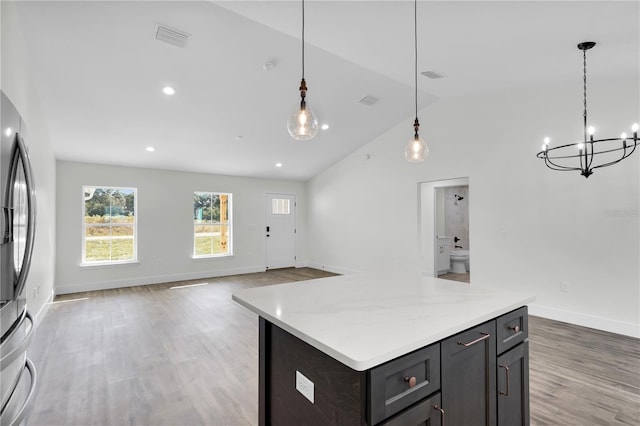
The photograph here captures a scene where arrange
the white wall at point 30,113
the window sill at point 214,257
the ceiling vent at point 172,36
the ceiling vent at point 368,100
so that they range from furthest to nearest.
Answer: the window sill at point 214,257, the ceiling vent at point 368,100, the ceiling vent at point 172,36, the white wall at point 30,113

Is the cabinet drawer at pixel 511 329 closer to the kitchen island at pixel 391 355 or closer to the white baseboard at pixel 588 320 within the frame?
the kitchen island at pixel 391 355

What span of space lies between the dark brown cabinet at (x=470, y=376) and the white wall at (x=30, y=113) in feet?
8.22

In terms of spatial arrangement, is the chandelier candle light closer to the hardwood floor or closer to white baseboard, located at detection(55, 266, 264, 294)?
the hardwood floor

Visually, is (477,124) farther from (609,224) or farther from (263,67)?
(263,67)

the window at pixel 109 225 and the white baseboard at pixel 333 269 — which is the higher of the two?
the window at pixel 109 225

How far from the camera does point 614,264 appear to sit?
3.51m

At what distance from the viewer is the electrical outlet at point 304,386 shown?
1.24 m

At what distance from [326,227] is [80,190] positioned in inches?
192

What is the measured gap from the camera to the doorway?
6.22 meters

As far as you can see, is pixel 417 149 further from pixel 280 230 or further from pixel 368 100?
pixel 280 230

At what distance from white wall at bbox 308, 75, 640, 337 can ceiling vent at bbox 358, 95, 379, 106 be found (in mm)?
1062

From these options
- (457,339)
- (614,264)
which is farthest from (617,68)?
(457,339)

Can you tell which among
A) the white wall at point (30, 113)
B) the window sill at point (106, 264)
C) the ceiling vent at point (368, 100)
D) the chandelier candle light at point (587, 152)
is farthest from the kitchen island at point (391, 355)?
the window sill at point (106, 264)

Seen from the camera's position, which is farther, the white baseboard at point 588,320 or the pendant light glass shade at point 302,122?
the white baseboard at point 588,320
